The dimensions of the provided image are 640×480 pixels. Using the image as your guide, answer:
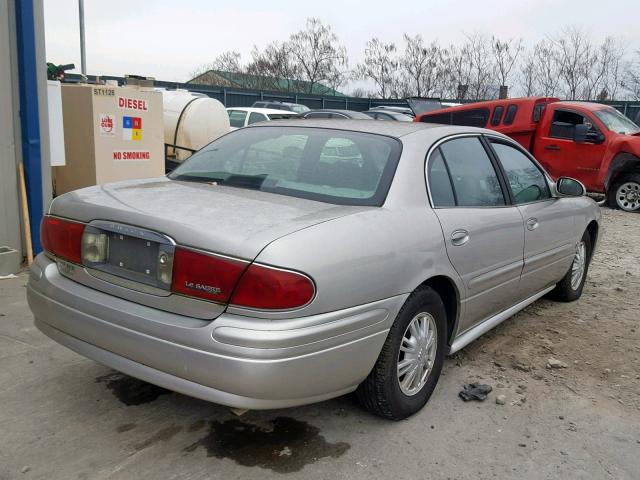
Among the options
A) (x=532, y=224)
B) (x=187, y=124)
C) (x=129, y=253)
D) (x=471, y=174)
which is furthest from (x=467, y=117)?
(x=129, y=253)

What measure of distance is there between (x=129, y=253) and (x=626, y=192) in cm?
1104

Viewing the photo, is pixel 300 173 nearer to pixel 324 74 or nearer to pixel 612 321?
pixel 612 321

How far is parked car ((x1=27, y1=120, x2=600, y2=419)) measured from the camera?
2.38m

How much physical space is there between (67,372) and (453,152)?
269cm

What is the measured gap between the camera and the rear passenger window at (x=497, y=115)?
11.6 metres

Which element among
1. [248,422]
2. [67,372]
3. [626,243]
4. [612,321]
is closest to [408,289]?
[248,422]

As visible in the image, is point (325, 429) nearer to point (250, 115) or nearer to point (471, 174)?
point (471, 174)

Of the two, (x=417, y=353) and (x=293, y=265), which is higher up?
(x=293, y=265)

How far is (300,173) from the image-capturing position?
3.31 m

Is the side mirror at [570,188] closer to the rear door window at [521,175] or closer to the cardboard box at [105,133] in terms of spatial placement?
the rear door window at [521,175]

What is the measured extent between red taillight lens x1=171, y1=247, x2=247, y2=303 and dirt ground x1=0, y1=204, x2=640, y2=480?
2.75 feet

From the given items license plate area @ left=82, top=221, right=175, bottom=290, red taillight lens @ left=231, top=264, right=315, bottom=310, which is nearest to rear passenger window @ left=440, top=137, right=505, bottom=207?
red taillight lens @ left=231, top=264, right=315, bottom=310

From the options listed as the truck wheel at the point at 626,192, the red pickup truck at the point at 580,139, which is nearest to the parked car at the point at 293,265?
the red pickup truck at the point at 580,139

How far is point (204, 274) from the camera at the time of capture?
2410mm
